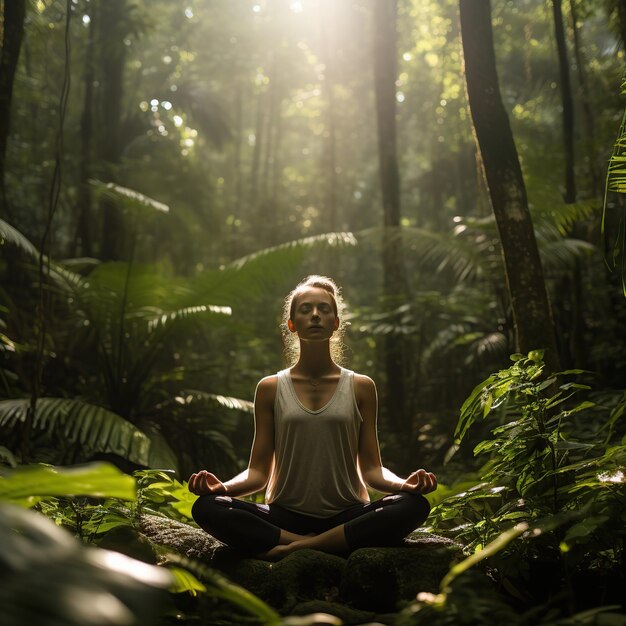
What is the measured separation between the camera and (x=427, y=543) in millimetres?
3062

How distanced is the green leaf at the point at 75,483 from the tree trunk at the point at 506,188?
9.01ft

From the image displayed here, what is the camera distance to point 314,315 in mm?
3449

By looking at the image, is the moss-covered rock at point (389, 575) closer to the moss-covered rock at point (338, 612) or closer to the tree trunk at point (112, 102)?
the moss-covered rock at point (338, 612)

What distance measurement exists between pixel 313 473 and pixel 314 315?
73 centimetres

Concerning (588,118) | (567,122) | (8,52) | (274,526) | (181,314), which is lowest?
(274,526)

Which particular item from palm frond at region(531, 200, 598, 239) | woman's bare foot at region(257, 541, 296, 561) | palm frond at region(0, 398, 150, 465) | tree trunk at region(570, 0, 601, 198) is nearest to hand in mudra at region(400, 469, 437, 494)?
woman's bare foot at region(257, 541, 296, 561)

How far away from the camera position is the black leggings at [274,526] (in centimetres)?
296

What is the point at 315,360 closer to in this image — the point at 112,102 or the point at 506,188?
the point at 506,188

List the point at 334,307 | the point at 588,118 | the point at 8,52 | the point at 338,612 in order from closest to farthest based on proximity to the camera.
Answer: the point at 338,612, the point at 334,307, the point at 8,52, the point at 588,118

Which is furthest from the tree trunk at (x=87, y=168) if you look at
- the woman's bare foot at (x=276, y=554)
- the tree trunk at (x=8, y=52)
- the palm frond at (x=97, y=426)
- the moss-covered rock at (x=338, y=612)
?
the moss-covered rock at (x=338, y=612)

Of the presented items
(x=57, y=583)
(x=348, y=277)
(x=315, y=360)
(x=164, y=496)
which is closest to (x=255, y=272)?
(x=164, y=496)

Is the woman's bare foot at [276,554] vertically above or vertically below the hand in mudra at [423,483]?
below

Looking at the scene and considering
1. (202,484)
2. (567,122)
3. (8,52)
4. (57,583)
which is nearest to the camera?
(57,583)

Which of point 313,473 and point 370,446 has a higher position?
point 370,446
